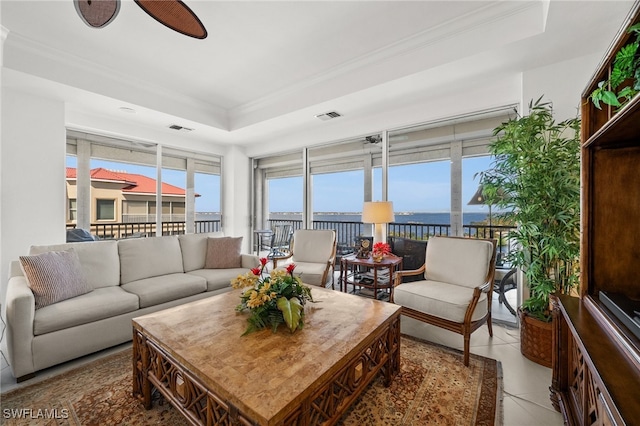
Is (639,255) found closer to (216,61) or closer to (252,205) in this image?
(216,61)

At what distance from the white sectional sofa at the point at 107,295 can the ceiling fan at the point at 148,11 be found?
195 centimetres

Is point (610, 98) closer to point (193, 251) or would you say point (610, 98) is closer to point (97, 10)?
point (97, 10)

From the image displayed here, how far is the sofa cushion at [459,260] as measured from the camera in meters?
2.60

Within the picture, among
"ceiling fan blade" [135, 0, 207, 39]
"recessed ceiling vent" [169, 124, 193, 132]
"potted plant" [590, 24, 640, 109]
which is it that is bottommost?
"potted plant" [590, 24, 640, 109]

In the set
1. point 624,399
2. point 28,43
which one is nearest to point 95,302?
point 28,43

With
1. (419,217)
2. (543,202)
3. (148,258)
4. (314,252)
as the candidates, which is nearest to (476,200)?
(419,217)

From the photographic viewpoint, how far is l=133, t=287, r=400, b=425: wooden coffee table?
3.69 ft

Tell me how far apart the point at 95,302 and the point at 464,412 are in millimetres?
2916

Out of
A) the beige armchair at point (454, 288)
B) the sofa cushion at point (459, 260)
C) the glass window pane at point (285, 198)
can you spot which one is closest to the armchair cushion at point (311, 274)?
the beige armchair at point (454, 288)

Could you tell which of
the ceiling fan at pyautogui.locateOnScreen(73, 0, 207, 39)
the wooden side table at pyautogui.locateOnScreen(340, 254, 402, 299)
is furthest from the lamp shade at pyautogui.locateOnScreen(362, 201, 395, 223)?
the ceiling fan at pyautogui.locateOnScreen(73, 0, 207, 39)

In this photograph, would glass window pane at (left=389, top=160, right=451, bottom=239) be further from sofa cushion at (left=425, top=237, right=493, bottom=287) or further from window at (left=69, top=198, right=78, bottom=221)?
window at (left=69, top=198, right=78, bottom=221)

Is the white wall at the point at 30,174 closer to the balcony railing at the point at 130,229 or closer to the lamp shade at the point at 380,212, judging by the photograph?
the balcony railing at the point at 130,229

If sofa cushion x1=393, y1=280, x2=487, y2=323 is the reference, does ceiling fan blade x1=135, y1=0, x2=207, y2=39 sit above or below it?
above

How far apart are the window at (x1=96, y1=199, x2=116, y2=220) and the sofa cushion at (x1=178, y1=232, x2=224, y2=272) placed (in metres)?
1.66
